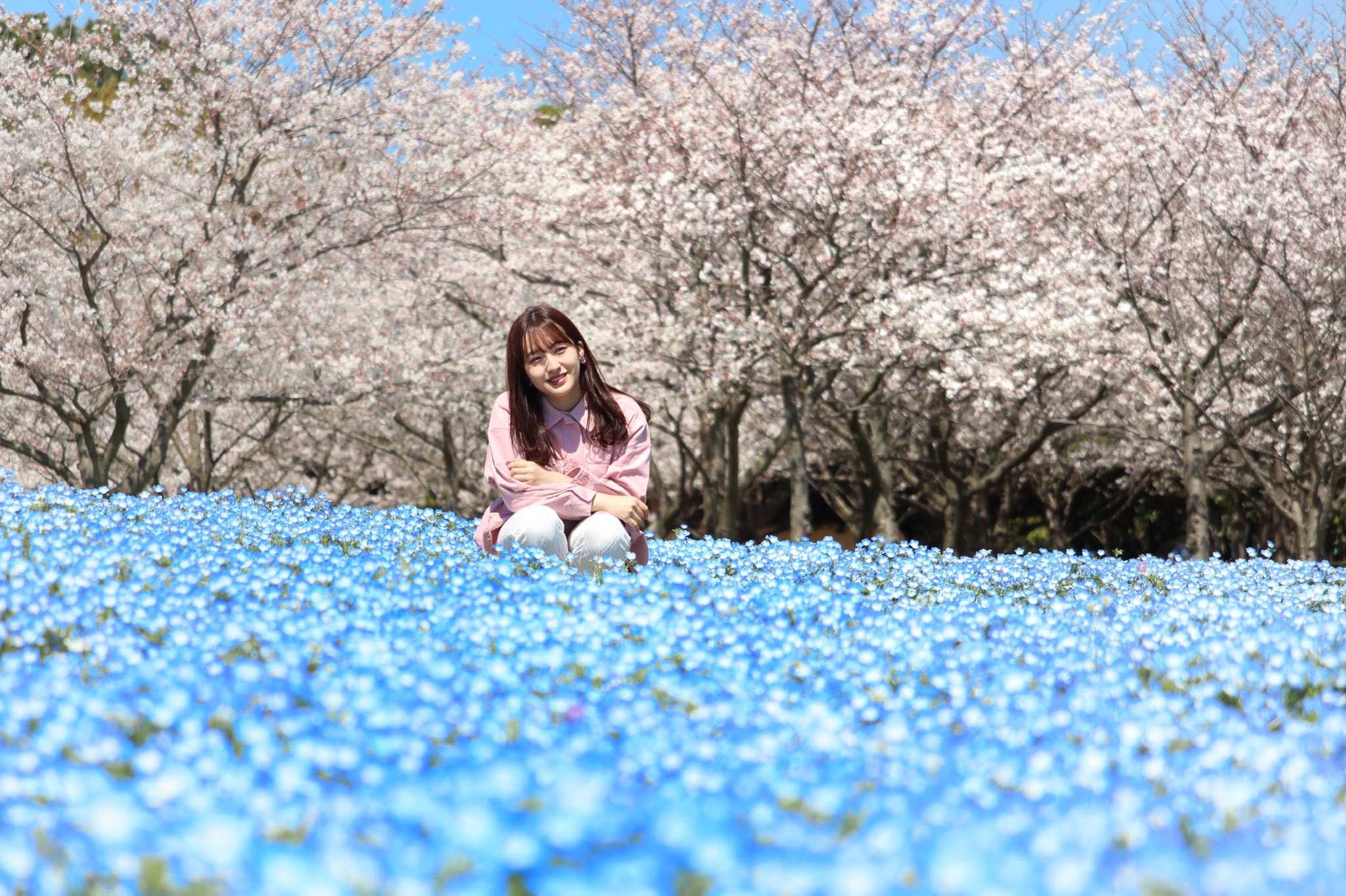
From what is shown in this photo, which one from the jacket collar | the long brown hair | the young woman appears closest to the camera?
the young woman

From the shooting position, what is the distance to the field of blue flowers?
1772mm

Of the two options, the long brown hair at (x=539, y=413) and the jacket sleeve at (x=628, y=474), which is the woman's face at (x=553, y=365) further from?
the jacket sleeve at (x=628, y=474)

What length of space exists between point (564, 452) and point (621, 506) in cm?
57

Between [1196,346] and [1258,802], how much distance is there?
14999mm

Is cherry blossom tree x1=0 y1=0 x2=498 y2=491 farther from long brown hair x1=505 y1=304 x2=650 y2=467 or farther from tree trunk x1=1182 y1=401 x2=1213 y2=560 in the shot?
tree trunk x1=1182 y1=401 x2=1213 y2=560

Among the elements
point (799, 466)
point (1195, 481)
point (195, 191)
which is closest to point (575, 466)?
point (799, 466)

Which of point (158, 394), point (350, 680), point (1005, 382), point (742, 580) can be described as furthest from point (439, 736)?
point (158, 394)

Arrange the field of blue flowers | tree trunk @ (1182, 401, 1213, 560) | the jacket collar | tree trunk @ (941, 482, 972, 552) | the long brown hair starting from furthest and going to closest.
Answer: tree trunk @ (941, 482, 972, 552) < tree trunk @ (1182, 401, 1213, 560) < the jacket collar < the long brown hair < the field of blue flowers

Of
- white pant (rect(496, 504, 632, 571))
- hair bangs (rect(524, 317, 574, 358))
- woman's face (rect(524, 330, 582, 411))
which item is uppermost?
hair bangs (rect(524, 317, 574, 358))

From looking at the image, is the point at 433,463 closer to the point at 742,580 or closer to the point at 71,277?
the point at 71,277

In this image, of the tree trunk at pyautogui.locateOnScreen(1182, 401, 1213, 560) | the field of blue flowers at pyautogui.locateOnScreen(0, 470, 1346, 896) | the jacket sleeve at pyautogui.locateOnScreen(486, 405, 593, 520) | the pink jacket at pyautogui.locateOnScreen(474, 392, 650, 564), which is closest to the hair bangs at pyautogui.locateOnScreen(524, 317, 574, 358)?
the pink jacket at pyautogui.locateOnScreen(474, 392, 650, 564)

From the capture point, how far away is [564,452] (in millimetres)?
6441

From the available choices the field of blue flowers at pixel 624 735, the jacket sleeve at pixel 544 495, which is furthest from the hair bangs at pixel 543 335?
the field of blue flowers at pixel 624 735

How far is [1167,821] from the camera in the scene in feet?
7.55
